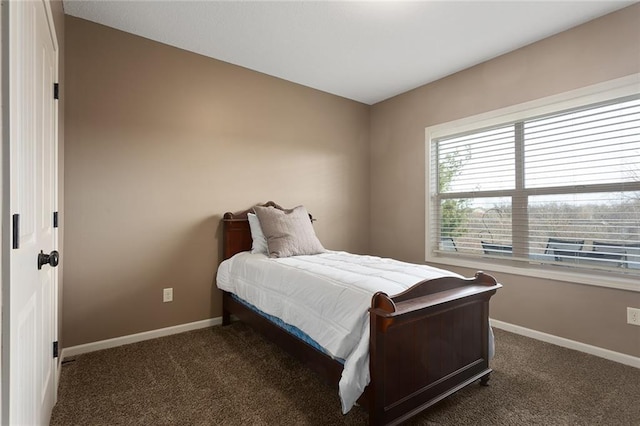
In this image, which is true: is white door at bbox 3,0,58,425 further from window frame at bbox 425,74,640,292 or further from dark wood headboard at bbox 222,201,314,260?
window frame at bbox 425,74,640,292

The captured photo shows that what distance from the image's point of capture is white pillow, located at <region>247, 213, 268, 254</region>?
305cm

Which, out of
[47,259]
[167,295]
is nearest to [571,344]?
[167,295]

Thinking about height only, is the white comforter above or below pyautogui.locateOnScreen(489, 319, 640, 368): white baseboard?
above

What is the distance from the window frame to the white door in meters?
3.29

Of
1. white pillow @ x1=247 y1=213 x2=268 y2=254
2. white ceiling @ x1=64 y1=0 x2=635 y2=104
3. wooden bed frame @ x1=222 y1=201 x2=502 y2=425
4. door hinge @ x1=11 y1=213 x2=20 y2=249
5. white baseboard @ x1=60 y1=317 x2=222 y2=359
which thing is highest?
white ceiling @ x1=64 y1=0 x2=635 y2=104

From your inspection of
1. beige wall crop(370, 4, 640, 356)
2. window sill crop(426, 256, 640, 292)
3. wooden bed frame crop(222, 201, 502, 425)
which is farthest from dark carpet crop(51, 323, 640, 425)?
window sill crop(426, 256, 640, 292)

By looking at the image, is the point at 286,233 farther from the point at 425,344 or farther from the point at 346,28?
the point at 346,28

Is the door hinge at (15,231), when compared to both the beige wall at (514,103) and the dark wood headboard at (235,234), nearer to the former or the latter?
the dark wood headboard at (235,234)

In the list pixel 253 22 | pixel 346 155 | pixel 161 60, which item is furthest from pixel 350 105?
pixel 161 60

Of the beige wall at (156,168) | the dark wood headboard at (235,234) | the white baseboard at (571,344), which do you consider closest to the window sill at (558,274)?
the white baseboard at (571,344)

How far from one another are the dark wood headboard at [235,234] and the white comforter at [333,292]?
0.32 meters

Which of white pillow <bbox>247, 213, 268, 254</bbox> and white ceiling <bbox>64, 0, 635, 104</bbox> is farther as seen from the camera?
white pillow <bbox>247, 213, 268, 254</bbox>

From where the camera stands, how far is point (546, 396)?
1.93m

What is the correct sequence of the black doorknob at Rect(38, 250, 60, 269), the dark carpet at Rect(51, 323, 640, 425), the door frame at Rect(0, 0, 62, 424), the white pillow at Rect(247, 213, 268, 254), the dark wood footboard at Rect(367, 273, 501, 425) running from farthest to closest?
the white pillow at Rect(247, 213, 268, 254), the dark carpet at Rect(51, 323, 640, 425), the dark wood footboard at Rect(367, 273, 501, 425), the black doorknob at Rect(38, 250, 60, 269), the door frame at Rect(0, 0, 62, 424)
